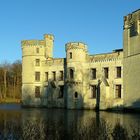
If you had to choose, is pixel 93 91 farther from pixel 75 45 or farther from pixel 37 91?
pixel 37 91

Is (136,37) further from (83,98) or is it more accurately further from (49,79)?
(49,79)

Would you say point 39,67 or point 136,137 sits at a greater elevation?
point 39,67

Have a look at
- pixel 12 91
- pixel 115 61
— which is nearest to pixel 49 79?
pixel 115 61

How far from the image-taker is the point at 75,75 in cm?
4081

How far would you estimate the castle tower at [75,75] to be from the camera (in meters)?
40.7

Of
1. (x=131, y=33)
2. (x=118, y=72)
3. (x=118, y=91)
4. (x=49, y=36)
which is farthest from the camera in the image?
(x=49, y=36)

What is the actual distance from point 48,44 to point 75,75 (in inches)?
370

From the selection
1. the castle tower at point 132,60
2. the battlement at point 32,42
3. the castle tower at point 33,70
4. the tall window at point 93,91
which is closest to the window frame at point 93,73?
the tall window at point 93,91

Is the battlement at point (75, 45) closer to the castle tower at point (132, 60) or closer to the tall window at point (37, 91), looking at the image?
the castle tower at point (132, 60)

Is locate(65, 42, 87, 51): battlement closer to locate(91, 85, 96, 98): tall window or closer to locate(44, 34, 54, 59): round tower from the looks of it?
locate(91, 85, 96, 98): tall window

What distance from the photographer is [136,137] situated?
1154 cm

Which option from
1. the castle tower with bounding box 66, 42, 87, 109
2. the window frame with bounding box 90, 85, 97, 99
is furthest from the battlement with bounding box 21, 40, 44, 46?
the window frame with bounding box 90, 85, 97, 99

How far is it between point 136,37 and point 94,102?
9.59 m

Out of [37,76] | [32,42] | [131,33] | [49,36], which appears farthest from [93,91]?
[49,36]
